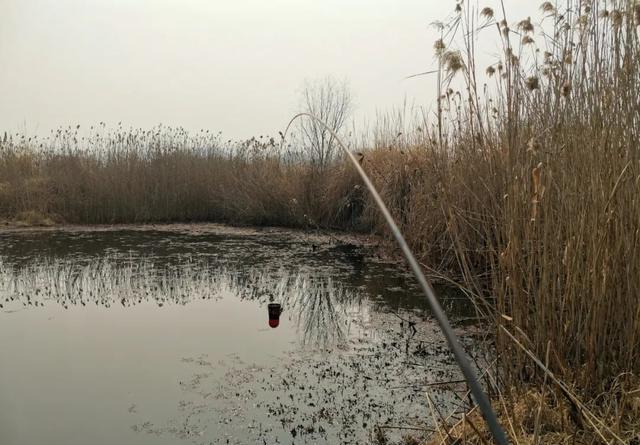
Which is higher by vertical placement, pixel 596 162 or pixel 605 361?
pixel 596 162

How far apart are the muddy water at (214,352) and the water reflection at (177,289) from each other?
21 millimetres

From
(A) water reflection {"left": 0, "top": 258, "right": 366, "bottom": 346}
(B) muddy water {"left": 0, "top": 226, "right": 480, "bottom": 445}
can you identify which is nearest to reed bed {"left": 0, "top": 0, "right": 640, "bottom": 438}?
(B) muddy water {"left": 0, "top": 226, "right": 480, "bottom": 445}

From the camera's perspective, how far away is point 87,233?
31.0 feet

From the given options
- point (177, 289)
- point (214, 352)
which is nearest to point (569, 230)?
point (214, 352)

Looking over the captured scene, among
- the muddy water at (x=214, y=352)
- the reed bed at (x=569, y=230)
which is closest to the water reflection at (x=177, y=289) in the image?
the muddy water at (x=214, y=352)

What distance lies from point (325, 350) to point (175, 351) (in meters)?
1.19

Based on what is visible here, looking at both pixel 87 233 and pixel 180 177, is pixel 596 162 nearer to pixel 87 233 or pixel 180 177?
pixel 87 233

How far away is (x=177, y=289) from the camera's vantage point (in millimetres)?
5578

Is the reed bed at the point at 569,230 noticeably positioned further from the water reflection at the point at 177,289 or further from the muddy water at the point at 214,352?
the water reflection at the point at 177,289

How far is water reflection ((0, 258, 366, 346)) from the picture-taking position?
4.70 meters

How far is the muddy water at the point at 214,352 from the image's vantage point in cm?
265

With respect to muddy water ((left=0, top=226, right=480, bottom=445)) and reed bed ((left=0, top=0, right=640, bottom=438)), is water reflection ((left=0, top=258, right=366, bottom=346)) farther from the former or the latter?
reed bed ((left=0, top=0, right=640, bottom=438))

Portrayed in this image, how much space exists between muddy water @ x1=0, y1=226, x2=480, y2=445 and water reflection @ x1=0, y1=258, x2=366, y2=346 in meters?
0.02

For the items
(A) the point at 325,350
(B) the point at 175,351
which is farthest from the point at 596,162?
(B) the point at 175,351
